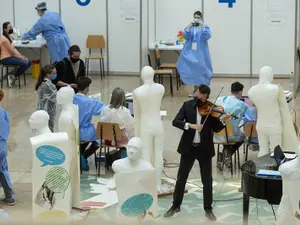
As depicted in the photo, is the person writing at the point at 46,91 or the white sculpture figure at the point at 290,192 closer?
the white sculpture figure at the point at 290,192

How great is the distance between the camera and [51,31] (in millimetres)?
13398

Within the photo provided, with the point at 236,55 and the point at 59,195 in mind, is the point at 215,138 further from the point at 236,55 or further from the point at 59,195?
the point at 236,55

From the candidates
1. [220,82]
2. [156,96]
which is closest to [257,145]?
[156,96]

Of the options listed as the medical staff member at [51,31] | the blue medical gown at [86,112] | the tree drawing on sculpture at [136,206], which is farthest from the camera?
the medical staff member at [51,31]

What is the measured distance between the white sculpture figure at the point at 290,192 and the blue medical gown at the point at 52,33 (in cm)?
883

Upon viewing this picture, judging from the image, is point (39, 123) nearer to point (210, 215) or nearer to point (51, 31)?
point (210, 215)

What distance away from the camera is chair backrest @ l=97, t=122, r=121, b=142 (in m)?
7.93

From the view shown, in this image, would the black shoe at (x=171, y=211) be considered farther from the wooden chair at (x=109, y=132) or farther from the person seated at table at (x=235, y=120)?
the person seated at table at (x=235, y=120)

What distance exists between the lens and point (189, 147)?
6438mm

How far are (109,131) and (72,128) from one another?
1408 mm

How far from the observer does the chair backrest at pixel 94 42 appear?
15.0 metres

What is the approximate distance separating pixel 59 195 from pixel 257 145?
3130 millimetres

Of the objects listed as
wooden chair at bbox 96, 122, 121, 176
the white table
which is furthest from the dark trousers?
the white table

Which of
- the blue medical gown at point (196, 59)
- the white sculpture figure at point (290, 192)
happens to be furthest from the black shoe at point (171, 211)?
the blue medical gown at point (196, 59)
